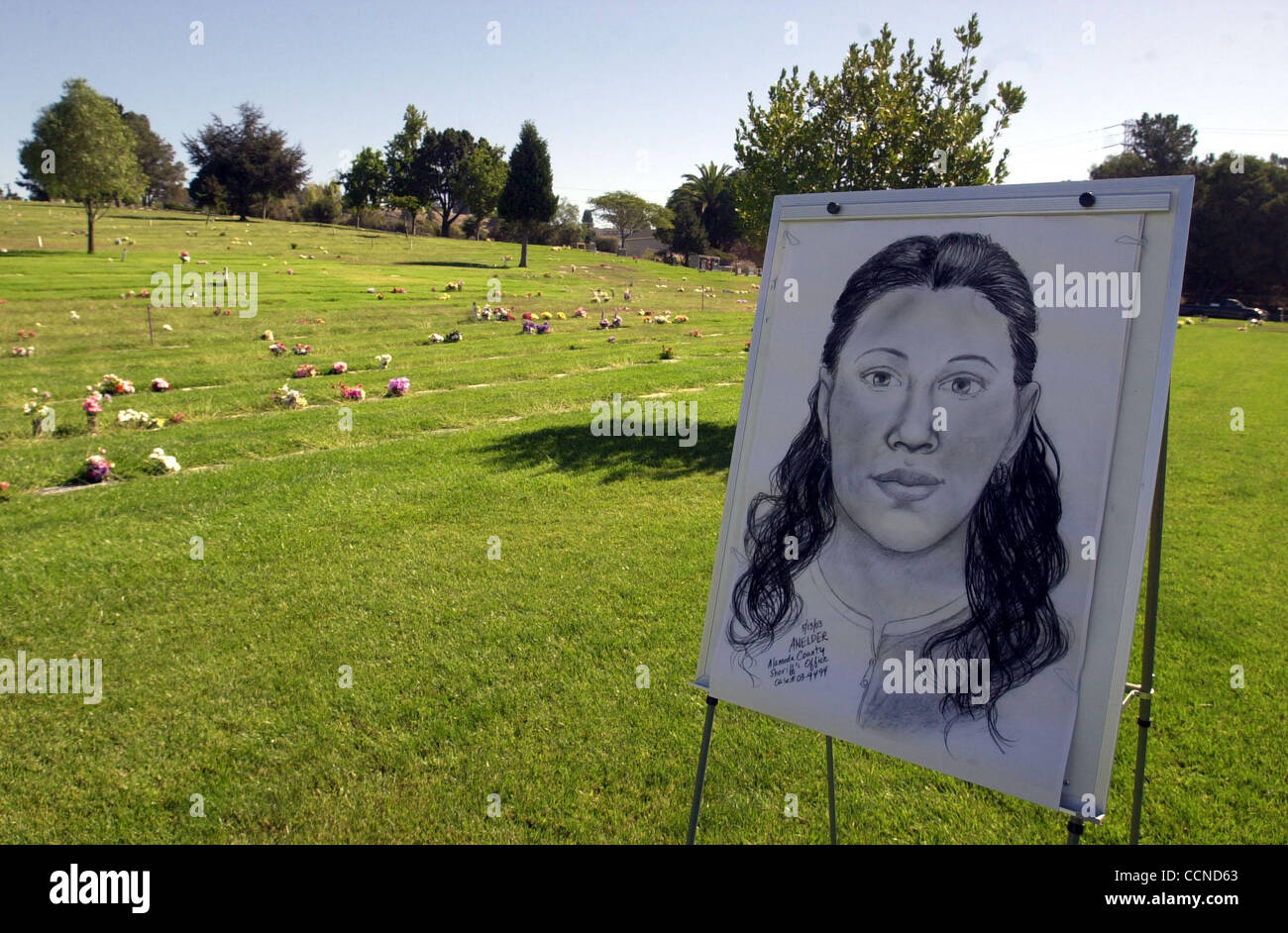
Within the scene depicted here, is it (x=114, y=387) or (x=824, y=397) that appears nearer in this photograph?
(x=824, y=397)

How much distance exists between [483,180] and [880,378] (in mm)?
63794

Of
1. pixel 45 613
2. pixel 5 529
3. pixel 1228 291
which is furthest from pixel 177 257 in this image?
pixel 1228 291

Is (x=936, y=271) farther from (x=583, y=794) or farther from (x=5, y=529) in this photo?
(x=5, y=529)

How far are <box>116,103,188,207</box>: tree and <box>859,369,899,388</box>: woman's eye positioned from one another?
316 ft

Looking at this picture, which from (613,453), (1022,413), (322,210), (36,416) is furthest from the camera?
(322,210)

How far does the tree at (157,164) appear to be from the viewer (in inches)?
3177

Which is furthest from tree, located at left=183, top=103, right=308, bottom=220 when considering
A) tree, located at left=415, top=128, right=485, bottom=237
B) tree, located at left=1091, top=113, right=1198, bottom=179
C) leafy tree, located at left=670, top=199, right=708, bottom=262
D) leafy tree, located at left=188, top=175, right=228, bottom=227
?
tree, located at left=1091, top=113, right=1198, bottom=179

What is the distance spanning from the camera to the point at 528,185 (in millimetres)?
A: 51125

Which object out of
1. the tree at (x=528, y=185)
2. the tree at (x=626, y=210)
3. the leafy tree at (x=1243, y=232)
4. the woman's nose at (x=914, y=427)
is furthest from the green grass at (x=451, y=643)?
the tree at (x=626, y=210)

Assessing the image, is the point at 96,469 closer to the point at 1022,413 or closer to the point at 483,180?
the point at 1022,413

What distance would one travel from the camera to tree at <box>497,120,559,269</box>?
50.4 metres

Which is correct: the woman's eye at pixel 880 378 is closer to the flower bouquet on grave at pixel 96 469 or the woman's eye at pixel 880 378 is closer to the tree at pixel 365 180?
the flower bouquet on grave at pixel 96 469

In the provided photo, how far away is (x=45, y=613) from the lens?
19.4 ft

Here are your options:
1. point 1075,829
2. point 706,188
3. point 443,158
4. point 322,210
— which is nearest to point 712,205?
point 706,188
